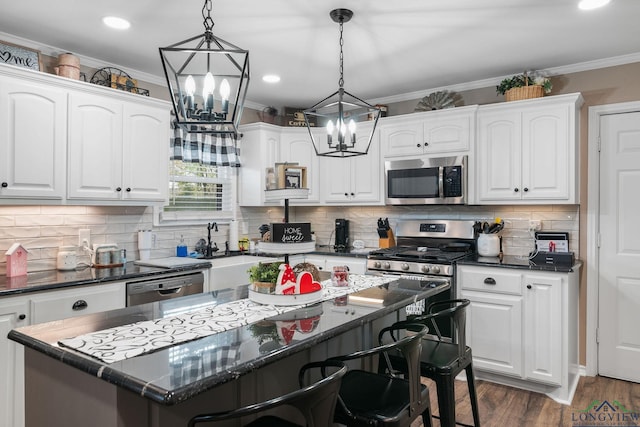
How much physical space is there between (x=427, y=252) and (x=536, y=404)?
1418mm

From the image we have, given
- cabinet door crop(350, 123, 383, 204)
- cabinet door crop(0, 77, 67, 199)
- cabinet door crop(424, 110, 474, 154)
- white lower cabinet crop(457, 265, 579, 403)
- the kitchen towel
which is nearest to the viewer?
the kitchen towel

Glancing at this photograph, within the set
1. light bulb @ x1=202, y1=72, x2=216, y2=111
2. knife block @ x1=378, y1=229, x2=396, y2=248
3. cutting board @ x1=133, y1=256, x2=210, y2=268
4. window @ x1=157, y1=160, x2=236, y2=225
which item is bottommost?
cutting board @ x1=133, y1=256, x2=210, y2=268

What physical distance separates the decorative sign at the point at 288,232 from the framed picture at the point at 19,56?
2.20 meters

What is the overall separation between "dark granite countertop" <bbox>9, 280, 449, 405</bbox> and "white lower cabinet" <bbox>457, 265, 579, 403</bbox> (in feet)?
5.03

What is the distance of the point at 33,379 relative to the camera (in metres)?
1.66

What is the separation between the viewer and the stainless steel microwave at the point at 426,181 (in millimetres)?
3828

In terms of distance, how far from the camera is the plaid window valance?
4059mm

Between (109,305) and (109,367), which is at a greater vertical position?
(109,367)

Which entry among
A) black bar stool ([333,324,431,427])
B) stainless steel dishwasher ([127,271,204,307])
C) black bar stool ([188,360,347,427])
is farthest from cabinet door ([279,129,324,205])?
black bar stool ([188,360,347,427])

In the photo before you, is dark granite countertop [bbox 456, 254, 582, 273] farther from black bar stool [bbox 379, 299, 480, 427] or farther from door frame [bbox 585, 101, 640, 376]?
black bar stool [bbox 379, 299, 480, 427]

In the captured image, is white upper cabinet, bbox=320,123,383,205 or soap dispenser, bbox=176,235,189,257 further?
white upper cabinet, bbox=320,123,383,205

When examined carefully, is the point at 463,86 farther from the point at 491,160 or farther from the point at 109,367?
the point at 109,367

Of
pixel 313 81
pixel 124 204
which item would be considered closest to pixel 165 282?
pixel 124 204

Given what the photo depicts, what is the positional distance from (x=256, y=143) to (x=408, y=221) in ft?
5.82
